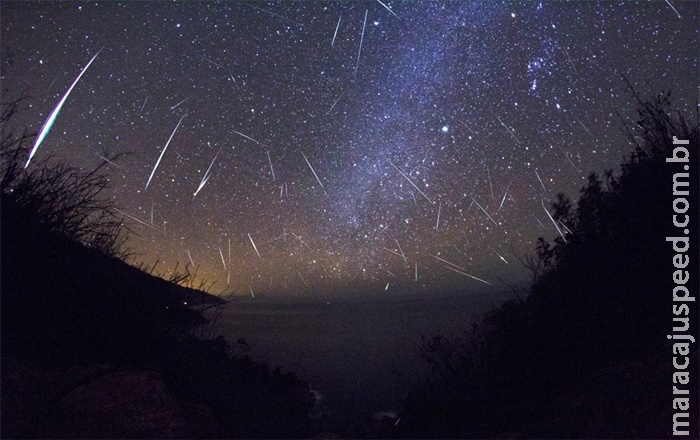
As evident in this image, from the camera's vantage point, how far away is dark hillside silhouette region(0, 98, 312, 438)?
3.48 m

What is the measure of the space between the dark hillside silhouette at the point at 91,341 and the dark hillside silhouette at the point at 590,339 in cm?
214

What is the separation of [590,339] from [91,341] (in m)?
4.67

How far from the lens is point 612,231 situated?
493 cm

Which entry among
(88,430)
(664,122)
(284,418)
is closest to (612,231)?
(664,122)

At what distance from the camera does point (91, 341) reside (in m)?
4.21

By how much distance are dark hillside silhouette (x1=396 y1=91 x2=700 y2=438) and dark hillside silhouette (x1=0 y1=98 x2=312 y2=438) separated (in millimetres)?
2140

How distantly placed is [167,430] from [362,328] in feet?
31.7

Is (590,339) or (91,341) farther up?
(590,339)

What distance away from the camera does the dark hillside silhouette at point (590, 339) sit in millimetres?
3266

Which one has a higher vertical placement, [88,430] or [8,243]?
[8,243]

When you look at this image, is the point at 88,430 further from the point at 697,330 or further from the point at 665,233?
the point at 665,233

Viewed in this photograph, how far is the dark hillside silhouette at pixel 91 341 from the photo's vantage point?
348 centimetres

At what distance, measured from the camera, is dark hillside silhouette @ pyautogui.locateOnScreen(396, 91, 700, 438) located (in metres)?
3.27

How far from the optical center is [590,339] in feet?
13.7
